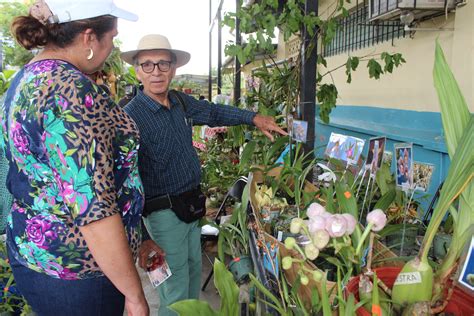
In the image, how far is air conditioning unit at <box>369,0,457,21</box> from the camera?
268 cm

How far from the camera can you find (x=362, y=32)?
4.32 m

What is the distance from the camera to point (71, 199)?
100cm

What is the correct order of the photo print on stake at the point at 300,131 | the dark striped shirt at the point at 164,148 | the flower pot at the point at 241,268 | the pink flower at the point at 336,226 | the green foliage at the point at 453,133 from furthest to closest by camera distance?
the photo print on stake at the point at 300,131 → the dark striped shirt at the point at 164,148 → the flower pot at the point at 241,268 → the green foliage at the point at 453,133 → the pink flower at the point at 336,226

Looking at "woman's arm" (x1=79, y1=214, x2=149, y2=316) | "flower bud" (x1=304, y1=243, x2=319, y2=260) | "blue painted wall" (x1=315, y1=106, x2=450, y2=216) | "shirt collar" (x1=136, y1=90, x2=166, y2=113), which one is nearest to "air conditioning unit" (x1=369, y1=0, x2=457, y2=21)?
"blue painted wall" (x1=315, y1=106, x2=450, y2=216)

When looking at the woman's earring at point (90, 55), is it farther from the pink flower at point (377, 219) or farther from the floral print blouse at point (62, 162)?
the pink flower at point (377, 219)

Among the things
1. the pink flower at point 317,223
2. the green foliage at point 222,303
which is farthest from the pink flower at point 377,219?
the green foliage at point 222,303

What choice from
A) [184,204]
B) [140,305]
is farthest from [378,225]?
[184,204]

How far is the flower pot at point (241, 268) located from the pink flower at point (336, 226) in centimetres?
67

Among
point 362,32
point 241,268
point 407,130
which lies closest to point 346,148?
point 241,268

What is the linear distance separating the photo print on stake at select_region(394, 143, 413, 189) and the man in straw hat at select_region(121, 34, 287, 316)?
3.16 feet

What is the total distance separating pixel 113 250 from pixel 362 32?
3997 millimetres

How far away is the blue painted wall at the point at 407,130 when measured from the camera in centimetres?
275

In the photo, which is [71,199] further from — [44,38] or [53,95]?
[44,38]

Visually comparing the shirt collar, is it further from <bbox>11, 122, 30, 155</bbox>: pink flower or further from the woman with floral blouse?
<bbox>11, 122, 30, 155</bbox>: pink flower
